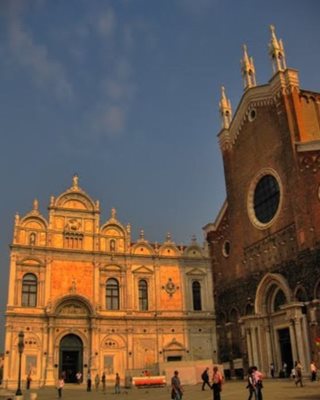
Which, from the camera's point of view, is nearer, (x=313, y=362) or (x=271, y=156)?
(x=313, y=362)

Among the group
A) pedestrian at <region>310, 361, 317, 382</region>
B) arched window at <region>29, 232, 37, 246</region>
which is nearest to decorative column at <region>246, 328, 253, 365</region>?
pedestrian at <region>310, 361, 317, 382</region>

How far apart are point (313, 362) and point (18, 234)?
2353 centimetres

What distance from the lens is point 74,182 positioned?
41.2 m

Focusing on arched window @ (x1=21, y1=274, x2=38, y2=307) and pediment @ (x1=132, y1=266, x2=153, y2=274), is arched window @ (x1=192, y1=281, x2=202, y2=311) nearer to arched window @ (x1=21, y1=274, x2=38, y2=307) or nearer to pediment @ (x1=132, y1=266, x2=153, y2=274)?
pediment @ (x1=132, y1=266, x2=153, y2=274)

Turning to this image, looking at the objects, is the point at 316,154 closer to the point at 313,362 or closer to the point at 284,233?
the point at 284,233

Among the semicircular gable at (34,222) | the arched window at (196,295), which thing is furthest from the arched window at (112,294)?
→ the semicircular gable at (34,222)

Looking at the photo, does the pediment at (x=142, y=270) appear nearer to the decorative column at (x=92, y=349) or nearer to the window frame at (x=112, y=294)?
the window frame at (x=112, y=294)

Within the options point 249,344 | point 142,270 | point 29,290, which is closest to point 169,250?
point 142,270

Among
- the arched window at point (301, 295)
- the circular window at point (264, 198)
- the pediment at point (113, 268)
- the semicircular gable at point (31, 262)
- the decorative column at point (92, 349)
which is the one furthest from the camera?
the pediment at point (113, 268)

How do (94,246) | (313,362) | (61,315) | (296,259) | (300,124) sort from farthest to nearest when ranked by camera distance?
(94,246), (61,315), (300,124), (296,259), (313,362)

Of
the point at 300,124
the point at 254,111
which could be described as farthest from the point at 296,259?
the point at 254,111

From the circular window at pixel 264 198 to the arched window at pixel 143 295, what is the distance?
1087 cm

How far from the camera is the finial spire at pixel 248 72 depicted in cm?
4069

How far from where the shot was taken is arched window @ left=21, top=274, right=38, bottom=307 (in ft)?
120
